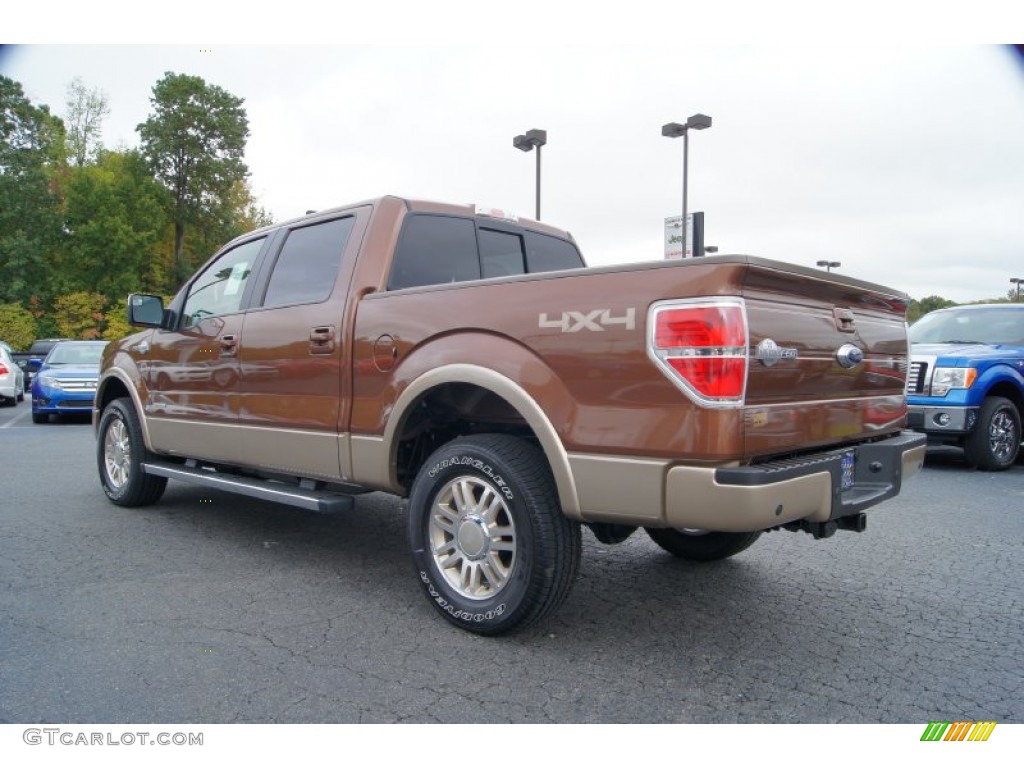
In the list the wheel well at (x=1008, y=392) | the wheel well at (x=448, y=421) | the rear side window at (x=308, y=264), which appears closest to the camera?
the wheel well at (x=448, y=421)

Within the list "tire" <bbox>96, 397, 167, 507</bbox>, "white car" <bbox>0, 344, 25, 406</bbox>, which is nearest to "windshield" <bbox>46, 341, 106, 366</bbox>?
"white car" <bbox>0, 344, 25, 406</bbox>

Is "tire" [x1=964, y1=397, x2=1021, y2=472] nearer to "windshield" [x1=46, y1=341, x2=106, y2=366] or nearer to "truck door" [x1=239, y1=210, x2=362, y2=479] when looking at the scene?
"truck door" [x1=239, y1=210, x2=362, y2=479]

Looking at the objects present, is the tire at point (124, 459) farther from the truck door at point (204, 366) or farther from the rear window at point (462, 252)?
the rear window at point (462, 252)

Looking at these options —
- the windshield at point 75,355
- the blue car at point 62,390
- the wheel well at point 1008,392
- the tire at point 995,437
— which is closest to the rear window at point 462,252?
the tire at point 995,437

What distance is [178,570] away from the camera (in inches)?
170

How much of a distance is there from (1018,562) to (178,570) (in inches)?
190

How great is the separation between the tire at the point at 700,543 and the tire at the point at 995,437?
4.95 meters

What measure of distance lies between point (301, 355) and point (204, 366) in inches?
46.2

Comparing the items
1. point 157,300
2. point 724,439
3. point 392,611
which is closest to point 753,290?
point 724,439

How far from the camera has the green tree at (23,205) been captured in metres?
38.8

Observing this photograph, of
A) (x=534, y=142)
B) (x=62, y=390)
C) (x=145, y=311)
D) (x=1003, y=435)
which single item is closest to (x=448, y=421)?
(x=145, y=311)

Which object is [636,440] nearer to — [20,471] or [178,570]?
[178,570]

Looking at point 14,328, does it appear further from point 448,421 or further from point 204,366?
point 448,421

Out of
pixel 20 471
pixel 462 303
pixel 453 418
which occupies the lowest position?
pixel 20 471
